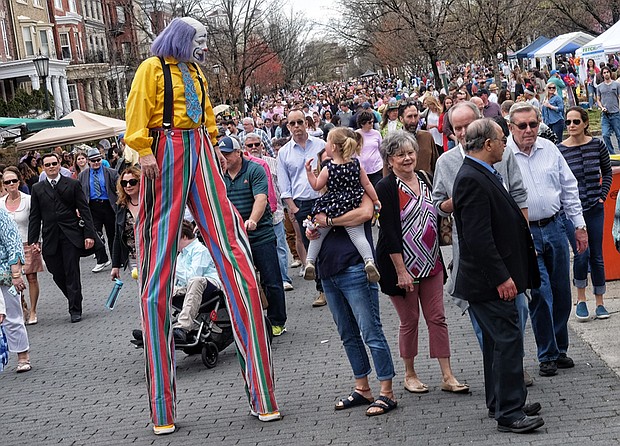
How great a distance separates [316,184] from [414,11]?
93.7 feet

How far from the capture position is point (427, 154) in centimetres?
1288

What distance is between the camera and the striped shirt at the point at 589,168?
28.9 ft

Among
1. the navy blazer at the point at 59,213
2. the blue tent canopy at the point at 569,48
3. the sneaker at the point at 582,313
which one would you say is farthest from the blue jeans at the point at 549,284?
the blue tent canopy at the point at 569,48

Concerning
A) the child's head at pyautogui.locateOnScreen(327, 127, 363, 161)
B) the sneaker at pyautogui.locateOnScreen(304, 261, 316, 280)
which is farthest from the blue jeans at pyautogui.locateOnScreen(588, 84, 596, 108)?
the sneaker at pyautogui.locateOnScreen(304, 261, 316, 280)

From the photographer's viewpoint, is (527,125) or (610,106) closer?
(527,125)

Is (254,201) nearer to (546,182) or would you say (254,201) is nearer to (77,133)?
(546,182)

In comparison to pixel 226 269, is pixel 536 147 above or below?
above

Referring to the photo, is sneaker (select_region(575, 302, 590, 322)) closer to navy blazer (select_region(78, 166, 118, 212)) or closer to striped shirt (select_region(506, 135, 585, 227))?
striped shirt (select_region(506, 135, 585, 227))

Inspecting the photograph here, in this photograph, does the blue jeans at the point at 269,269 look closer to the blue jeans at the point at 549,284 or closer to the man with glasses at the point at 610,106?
the blue jeans at the point at 549,284

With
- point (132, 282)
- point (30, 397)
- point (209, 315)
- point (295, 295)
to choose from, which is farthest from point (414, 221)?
point (132, 282)

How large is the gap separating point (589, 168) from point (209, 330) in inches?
139

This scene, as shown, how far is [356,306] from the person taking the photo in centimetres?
695

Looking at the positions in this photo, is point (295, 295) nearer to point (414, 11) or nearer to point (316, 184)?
point (316, 184)

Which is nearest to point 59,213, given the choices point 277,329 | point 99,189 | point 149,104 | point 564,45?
point 277,329
